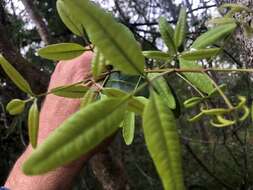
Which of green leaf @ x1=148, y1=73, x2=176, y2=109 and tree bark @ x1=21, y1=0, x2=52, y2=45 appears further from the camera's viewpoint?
tree bark @ x1=21, y1=0, x2=52, y2=45

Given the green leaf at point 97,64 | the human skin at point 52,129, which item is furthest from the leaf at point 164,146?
the human skin at point 52,129

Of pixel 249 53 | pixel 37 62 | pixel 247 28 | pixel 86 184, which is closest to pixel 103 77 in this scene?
pixel 247 28

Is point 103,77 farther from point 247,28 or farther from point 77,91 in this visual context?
point 247,28

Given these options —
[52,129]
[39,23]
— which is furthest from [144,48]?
[52,129]

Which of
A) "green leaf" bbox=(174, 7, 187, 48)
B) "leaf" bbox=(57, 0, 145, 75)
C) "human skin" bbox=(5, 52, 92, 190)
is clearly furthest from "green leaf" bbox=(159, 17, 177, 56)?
"human skin" bbox=(5, 52, 92, 190)

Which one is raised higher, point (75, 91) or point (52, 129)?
point (75, 91)

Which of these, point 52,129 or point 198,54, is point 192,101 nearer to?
point 198,54

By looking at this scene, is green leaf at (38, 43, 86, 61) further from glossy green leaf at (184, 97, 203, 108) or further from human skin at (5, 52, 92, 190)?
human skin at (5, 52, 92, 190)

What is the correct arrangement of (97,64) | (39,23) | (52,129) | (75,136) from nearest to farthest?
(75,136) → (97,64) → (52,129) → (39,23)
